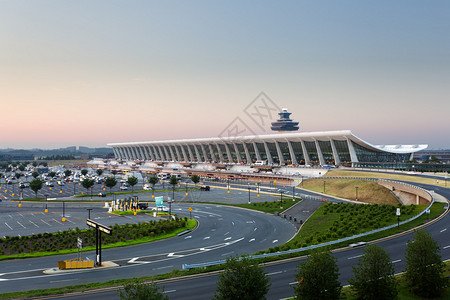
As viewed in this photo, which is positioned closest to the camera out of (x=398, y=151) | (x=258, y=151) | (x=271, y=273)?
(x=271, y=273)

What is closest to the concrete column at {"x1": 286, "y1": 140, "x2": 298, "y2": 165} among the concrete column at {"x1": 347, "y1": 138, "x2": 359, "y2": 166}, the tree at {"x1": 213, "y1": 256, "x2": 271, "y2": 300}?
the concrete column at {"x1": 347, "y1": 138, "x2": 359, "y2": 166}

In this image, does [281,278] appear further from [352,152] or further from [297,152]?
[297,152]

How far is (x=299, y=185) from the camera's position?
9644 cm

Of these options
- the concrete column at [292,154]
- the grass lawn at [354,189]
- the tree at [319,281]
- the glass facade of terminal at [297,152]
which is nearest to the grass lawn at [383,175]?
the grass lawn at [354,189]

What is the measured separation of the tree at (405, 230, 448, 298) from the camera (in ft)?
58.3

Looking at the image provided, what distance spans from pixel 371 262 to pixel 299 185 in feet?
265

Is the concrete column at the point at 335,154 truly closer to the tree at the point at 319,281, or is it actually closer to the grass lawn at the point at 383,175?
the grass lawn at the point at 383,175

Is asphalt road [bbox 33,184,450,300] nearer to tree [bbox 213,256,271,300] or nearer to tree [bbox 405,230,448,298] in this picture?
tree [bbox 405,230,448,298]

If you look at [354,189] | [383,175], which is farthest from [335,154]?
[354,189]

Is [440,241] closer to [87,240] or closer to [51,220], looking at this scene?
[87,240]

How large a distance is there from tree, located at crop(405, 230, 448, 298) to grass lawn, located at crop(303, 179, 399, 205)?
54386 mm

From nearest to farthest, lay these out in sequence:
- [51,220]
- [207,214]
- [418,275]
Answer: [418,275] < [51,220] < [207,214]

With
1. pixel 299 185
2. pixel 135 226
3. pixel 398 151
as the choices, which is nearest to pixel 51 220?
pixel 135 226

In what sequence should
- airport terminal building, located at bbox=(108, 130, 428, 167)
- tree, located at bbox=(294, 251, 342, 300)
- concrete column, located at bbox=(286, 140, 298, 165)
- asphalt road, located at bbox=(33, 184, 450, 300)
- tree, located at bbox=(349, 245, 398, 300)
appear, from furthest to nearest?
concrete column, located at bbox=(286, 140, 298, 165) → airport terminal building, located at bbox=(108, 130, 428, 167) → asphalt road, located at bbox=(33, 184, 450, 300) → tree, located at bbox=(349, 245, 398, 300) → tree, located at bbox=(294, 251, 342, 300)
